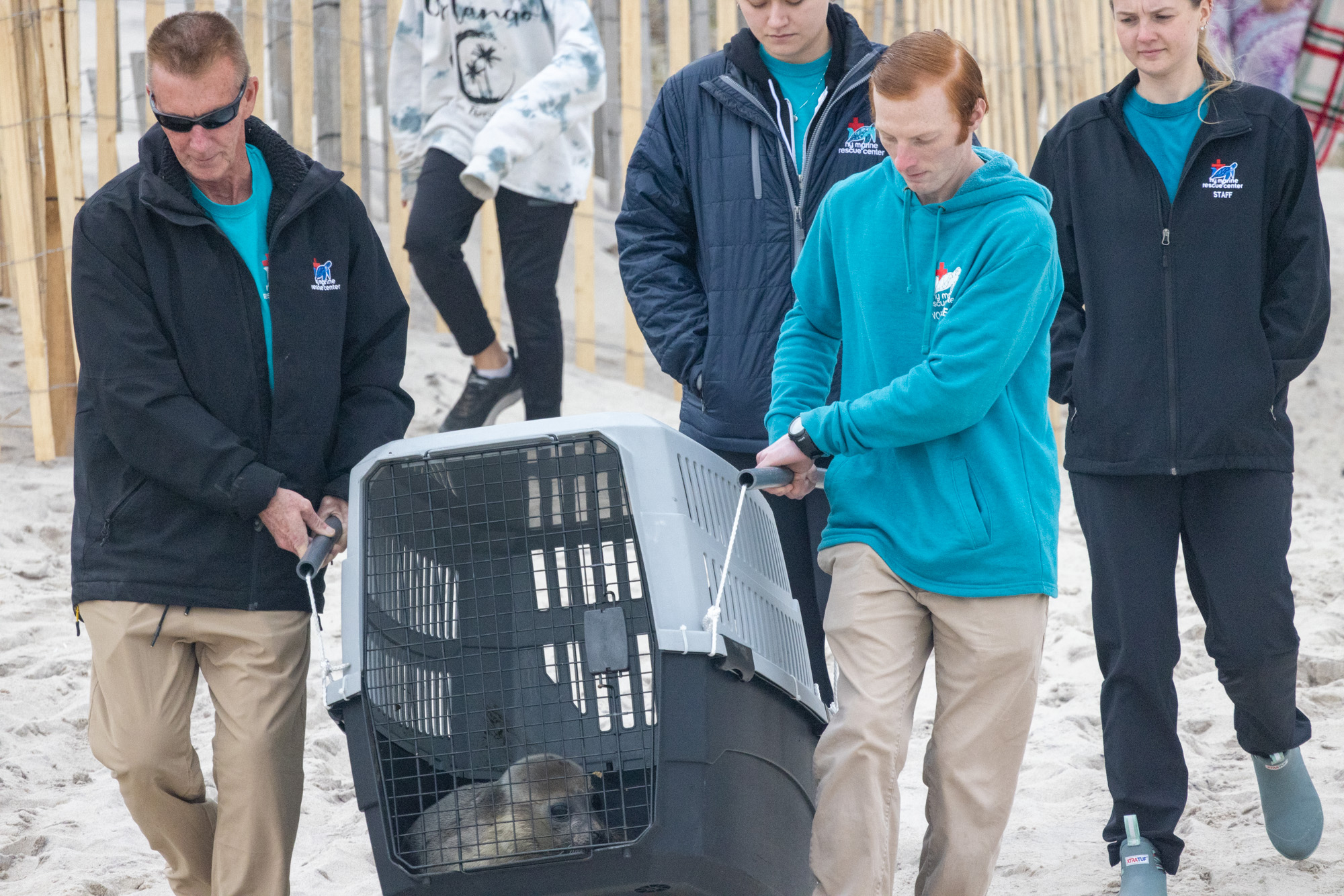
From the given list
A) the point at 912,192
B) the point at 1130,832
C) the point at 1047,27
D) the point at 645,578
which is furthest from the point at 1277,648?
the point at 1047,27

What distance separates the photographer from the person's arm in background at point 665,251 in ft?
9.26

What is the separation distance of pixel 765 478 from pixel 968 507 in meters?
0.31

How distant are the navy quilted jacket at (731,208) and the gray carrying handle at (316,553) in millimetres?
765

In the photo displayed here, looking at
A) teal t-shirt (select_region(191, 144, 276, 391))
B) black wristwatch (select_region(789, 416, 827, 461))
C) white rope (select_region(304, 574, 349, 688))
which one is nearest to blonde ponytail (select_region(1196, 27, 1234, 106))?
black wristwatch (select_region(789, 416, 827, 461))

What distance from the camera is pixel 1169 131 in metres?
2.72

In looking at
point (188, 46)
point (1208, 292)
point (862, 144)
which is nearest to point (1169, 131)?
point (1208, 292)

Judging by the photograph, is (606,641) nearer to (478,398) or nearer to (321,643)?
(321,643)

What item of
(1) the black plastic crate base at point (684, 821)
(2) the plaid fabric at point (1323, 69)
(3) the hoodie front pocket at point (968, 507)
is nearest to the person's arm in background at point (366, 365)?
(1) the black plastic crate base at point (684, 821)

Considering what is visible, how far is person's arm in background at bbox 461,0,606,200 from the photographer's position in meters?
4.15

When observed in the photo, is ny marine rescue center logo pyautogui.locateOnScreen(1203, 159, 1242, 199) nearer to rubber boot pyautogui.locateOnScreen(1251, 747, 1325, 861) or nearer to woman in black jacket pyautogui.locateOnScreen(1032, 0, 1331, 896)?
woman in black jacket pyautogui.locateOnScreen(1032, 0, 1331, 896)

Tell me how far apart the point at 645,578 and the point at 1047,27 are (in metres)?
5.47

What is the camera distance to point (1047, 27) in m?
6.73

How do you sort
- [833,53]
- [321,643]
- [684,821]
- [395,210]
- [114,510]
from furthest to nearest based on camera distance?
[395,210]
[833,53]
[114,510]
[321,643]
[684,821]

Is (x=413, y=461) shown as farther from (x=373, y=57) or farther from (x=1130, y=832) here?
(x=373, y=57)
